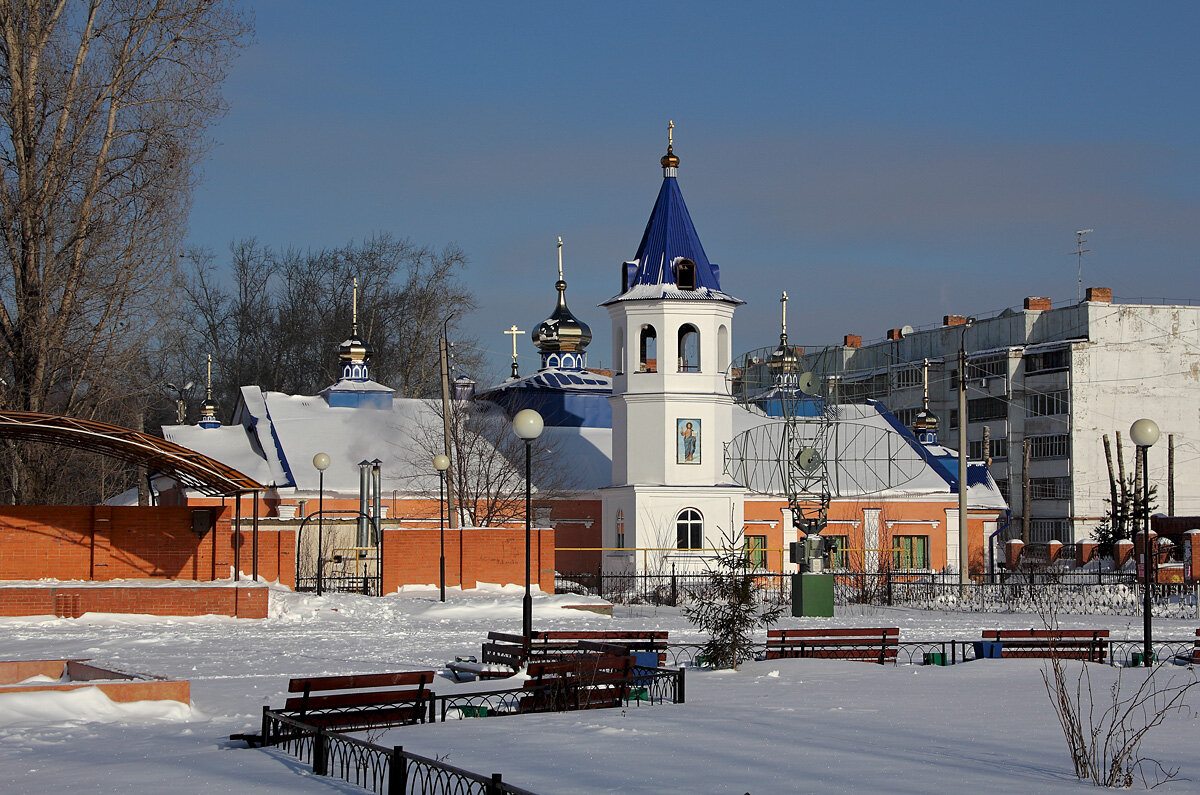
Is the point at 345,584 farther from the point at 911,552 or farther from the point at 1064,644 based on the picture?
the point at 911,552

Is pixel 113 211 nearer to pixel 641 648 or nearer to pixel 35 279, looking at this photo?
pixel 35 279

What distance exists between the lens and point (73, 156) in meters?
25.5

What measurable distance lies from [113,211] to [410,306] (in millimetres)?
32832

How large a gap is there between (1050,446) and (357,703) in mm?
58364

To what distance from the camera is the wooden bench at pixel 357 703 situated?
35.0 ft

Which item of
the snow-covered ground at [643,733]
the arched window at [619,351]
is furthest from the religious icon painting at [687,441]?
the snow-covered ground at [643,733]

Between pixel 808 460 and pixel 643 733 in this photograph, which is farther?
pixel 808 460

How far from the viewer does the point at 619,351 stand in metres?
38.8

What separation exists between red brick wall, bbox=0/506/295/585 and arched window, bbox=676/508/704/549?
13.9m

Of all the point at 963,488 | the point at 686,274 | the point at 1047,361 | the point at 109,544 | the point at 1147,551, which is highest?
the point at 1047,361

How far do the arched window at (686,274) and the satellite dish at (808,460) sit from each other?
6583 mm

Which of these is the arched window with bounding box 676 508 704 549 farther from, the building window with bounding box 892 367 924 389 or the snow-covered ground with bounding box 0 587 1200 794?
the building window with bounding box 892 367 924 389

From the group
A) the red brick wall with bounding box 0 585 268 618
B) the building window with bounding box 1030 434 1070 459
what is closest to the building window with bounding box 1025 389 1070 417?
the building window with bounding box 1030 434 1070 459

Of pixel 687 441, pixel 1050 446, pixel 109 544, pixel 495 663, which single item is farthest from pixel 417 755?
pixel 1050 446
